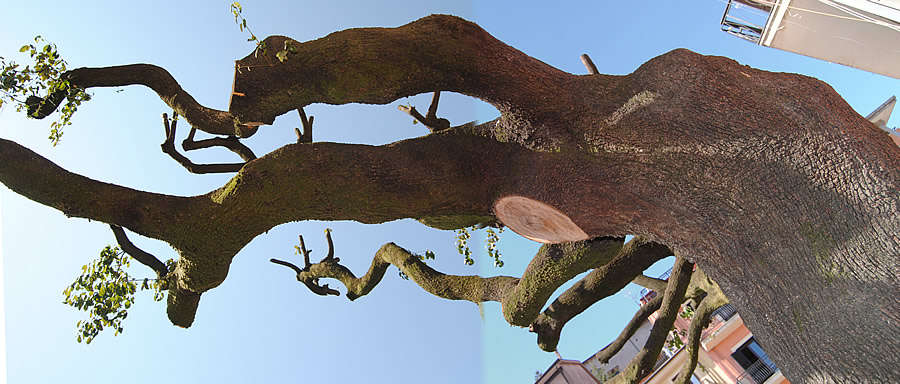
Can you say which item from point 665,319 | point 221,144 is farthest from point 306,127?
point 665,319

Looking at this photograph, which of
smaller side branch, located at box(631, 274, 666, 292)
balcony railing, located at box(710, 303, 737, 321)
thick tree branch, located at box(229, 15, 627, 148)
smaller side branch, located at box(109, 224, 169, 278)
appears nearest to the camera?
thick tree branch, located at box(229, 15, 627, 148)

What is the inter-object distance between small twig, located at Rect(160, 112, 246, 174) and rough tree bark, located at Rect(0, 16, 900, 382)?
2.23ft

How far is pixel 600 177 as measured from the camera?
11.5ft

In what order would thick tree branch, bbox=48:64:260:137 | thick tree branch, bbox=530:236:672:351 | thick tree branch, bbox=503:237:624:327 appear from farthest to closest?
thick tree branch, bbox=530:236:672:351 < thick tree branch, bbox=48:64:260:137 < thick tree branch, bbox=503:237:624:327

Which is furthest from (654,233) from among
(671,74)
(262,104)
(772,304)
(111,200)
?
(111,200)

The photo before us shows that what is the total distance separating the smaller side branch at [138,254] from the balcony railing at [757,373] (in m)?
18.0

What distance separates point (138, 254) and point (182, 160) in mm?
1017

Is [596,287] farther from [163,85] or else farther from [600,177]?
[163,85]

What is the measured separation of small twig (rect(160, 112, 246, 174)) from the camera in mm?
4809

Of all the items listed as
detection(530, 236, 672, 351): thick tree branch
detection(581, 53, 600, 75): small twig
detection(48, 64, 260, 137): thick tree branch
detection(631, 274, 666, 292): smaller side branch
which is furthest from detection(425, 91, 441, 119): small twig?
detection(631, 274, 666, 292): smaller side branch

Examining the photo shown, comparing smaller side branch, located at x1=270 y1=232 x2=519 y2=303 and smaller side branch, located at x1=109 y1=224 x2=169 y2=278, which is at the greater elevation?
smaller side branch, located at x1=109 y1=224 x2=169 y2=278

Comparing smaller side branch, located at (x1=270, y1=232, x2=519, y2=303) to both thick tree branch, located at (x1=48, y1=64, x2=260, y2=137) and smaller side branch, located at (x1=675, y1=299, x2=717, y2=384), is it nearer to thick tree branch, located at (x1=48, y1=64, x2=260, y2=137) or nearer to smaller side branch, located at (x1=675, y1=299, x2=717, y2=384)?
thick tree branch, located at (x1=48, y1=64, x2=260, y2=137)

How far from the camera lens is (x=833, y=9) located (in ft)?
25.1

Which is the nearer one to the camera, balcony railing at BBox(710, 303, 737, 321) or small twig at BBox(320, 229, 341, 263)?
small twig at BBox(320, 229, 341, 263)
